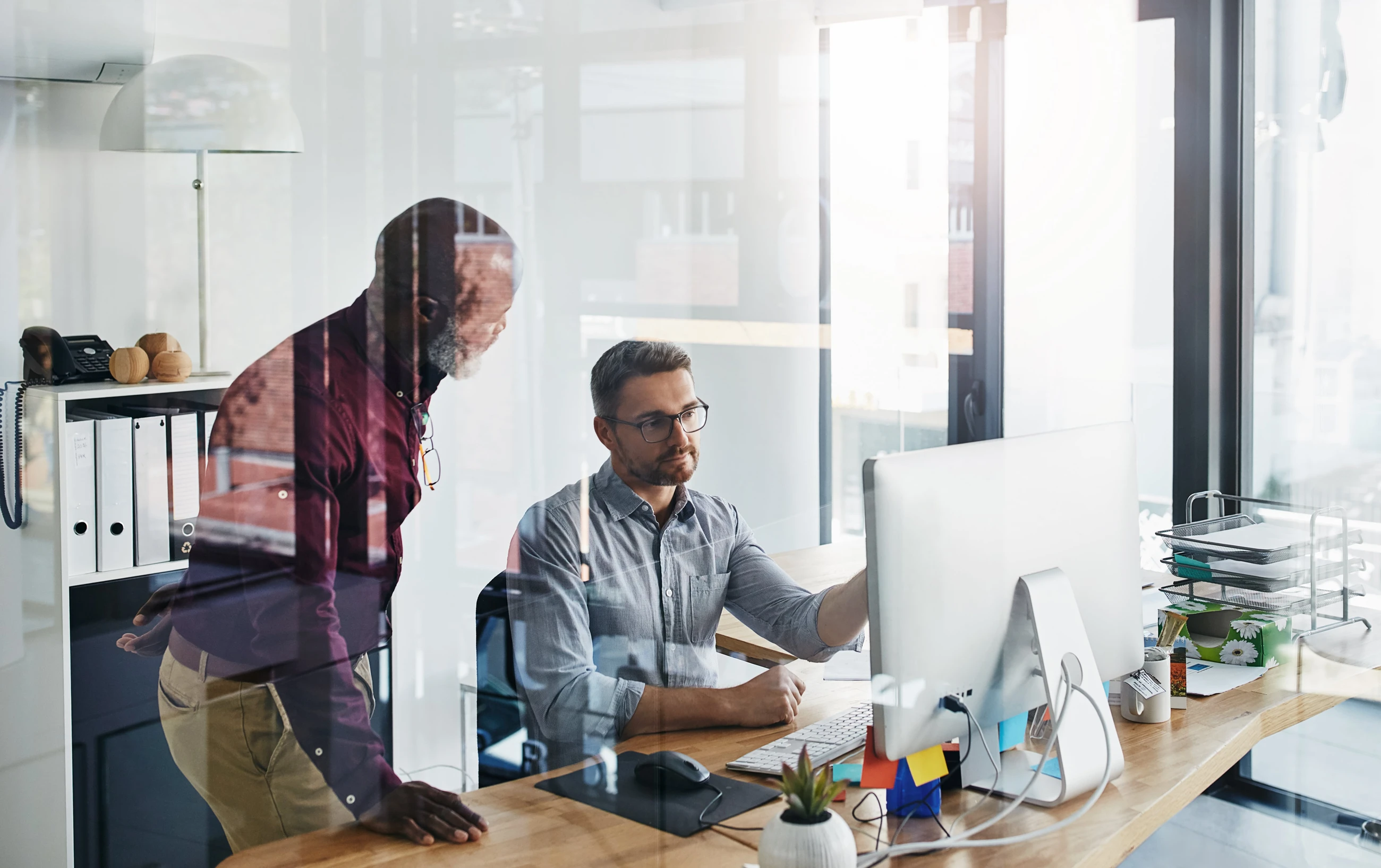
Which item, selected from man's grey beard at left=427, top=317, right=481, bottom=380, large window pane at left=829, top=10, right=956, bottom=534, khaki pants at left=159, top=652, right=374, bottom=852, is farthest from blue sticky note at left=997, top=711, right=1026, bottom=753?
large window pane at left=829, top=10, right=956, bottom=534

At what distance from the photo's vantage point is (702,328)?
266cm

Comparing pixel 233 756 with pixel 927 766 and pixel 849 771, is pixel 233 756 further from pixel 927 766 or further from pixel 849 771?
pixel 927 766

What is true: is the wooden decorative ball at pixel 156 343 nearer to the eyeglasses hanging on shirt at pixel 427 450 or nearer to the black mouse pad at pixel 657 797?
the eyeglasses hanging on shirt at pixel 427 450

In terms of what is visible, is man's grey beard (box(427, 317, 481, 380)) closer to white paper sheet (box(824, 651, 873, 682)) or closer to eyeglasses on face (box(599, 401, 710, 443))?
eyeglasses on face (box(599, 401, 710, 443))

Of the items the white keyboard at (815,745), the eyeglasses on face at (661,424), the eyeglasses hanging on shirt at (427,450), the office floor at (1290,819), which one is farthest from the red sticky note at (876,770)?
the office floor at (1290,819)

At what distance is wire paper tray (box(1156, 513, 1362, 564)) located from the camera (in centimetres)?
186

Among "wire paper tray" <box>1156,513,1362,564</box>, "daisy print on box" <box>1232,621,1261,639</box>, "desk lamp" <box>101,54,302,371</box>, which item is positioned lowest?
"daisy print on box" <box>1232,621,1261,639</box>

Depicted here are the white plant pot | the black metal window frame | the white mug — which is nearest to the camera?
the white plant pot

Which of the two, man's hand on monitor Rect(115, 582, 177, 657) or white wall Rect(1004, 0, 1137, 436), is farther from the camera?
white wall Rect(1004, 0, 1137, 436)

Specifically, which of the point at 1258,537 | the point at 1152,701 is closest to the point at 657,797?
the point at 1152,701

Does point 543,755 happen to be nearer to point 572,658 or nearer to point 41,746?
point 572,658

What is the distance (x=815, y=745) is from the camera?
1351 millimetres

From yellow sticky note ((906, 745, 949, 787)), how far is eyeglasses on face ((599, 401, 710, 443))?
0.89 metres

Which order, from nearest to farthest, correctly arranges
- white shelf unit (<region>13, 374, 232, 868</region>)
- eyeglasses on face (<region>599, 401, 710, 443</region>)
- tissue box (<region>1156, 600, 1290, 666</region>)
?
white shelf unit (<region>13, 374, 232, 868</region>)
tissue box (<region>1156, 600, 1290, 666</region>)
eyeglasses on face (<region>599, 401, 710, 443</region>)
